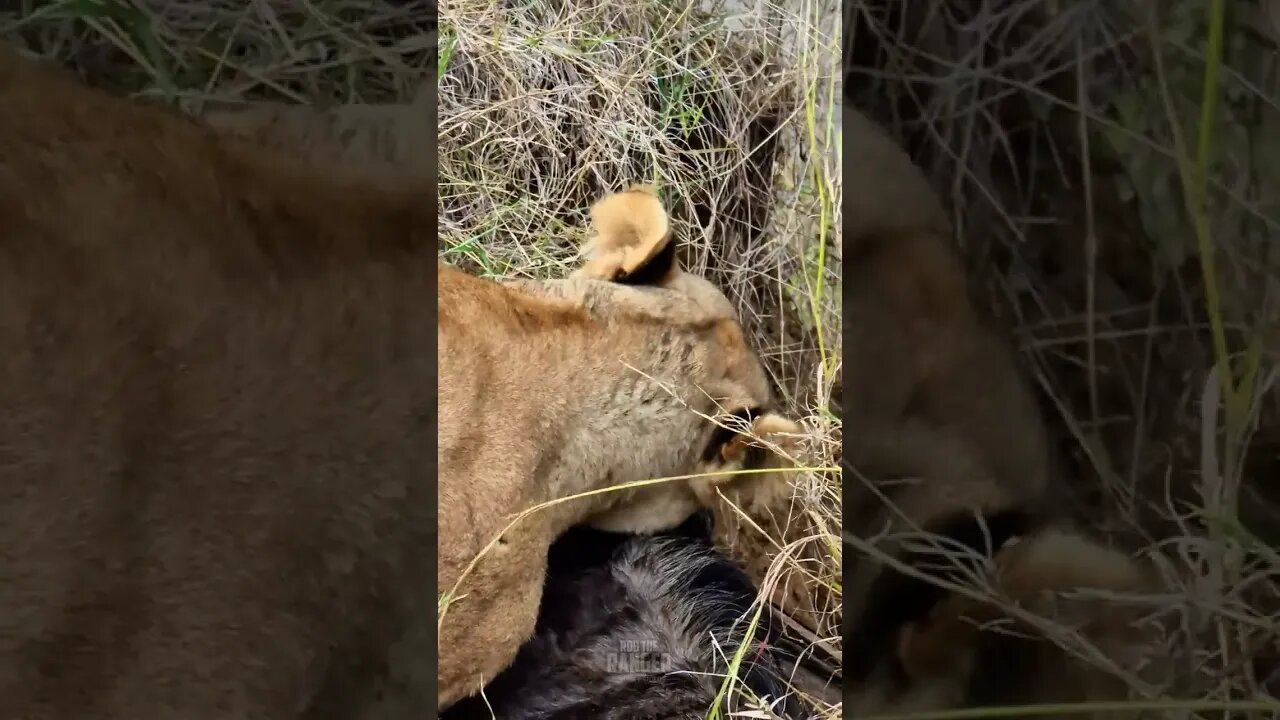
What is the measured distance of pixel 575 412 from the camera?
93 centimetres

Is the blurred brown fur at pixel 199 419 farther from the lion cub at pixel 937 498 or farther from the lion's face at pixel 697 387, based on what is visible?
the lion cub at pixel 937 498

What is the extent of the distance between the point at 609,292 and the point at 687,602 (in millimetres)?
345

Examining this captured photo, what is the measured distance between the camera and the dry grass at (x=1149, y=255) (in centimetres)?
91

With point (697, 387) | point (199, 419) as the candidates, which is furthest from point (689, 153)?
point (199, 419)

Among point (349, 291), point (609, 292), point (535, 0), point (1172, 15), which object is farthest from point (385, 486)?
point (1172, 15)

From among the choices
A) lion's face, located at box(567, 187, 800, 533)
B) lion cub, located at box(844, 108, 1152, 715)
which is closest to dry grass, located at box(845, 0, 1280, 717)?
lion cub, located at box(844, 108, 1152, 715)

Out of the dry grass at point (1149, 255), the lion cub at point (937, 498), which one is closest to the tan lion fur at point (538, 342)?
the lion cub at point (937, 498)

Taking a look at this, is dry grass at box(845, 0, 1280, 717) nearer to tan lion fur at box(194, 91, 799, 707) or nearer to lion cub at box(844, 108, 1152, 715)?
lion cub at box(844, 108, 1152, 715)

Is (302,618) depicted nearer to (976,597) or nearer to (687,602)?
(687,602)

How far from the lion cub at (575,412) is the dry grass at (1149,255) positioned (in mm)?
306

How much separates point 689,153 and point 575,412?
303 millimetres

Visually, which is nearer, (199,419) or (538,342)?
(199,419)

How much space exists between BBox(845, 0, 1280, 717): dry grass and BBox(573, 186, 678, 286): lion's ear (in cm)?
29

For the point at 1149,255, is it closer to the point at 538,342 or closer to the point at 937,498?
the point at 937,498
